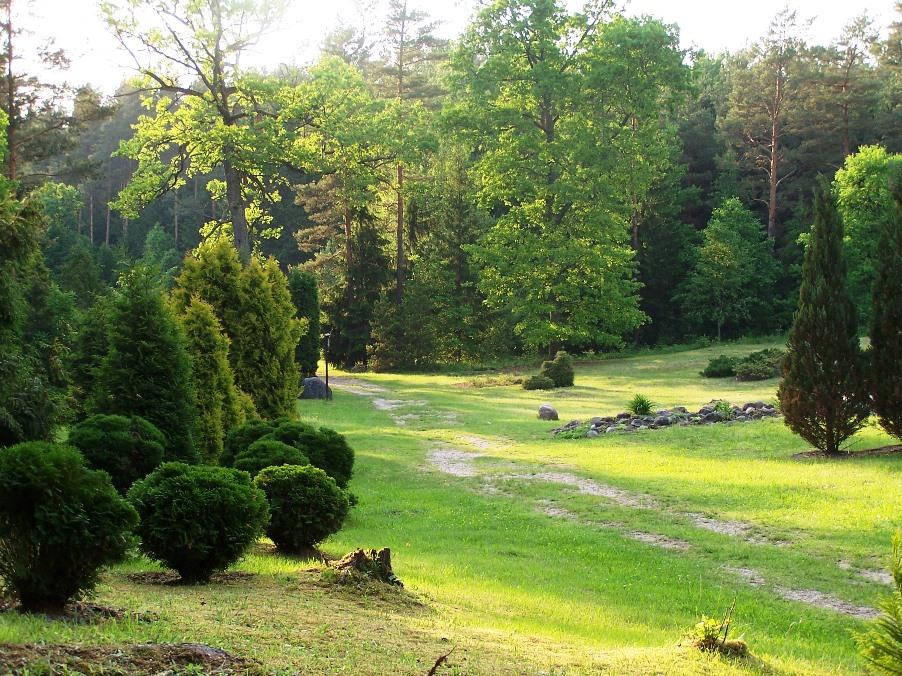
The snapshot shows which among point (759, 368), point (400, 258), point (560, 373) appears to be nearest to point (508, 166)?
point (400, 258)

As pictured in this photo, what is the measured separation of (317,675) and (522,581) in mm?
4798

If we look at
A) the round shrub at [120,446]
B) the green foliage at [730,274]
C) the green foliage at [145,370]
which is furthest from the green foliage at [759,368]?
the round shrub at [120,446]

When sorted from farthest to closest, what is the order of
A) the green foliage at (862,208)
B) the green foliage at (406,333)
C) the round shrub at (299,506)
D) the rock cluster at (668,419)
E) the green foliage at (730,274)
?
the green foliage at (730,274), the green foliage at (406,333), the green foliage at (862,208), the rock cluster at (668,419), the round shrub at (299,506)

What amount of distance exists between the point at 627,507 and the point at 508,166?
1285 inches

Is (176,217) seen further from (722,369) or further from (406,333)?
(722,369)

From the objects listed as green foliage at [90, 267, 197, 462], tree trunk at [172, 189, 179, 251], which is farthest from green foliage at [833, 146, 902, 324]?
tree trunk at [172, 189, 179, 251]

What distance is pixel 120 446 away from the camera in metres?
10.1

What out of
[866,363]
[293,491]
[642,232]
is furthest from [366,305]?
[293,491]

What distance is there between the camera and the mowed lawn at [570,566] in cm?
538

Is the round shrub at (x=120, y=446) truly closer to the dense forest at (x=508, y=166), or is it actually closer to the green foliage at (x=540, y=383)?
the dense forest at (x=508, y=166)

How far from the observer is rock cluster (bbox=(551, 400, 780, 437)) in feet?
67.8

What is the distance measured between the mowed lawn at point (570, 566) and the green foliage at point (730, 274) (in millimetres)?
30593

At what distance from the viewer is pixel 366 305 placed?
1922 inches

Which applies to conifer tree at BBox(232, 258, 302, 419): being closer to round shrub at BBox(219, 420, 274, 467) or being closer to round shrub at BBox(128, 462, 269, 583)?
round shrub at BBox(219, 420, 274, 467)
